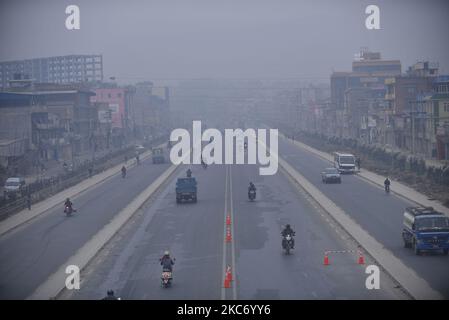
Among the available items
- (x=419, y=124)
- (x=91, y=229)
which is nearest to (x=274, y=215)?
(x=91, y=229)

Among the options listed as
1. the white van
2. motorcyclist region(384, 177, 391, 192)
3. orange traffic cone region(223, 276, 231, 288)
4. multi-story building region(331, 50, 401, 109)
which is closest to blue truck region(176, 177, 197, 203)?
motorcyclist region(384, 177, 391, 192)

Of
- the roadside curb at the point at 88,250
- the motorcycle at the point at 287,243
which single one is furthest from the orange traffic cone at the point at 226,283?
the motorcycle at the point at 287,243

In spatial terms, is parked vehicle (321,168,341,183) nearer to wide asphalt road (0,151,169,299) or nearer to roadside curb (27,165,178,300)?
roadside curb (27,165,178,300)

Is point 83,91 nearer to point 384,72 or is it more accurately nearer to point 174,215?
point 384,72

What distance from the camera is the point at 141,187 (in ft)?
217

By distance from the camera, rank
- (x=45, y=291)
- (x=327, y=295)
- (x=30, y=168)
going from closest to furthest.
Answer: (x=327, y=295) → (x=45, y=291) → (x=30, y=168)

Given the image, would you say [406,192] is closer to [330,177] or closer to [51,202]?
[330,177]

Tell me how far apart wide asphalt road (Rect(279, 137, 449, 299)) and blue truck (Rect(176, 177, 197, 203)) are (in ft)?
27.9

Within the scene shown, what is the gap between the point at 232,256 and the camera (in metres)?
32.2

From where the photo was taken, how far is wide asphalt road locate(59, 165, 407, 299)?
82.7 feet

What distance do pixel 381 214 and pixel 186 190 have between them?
13.4m

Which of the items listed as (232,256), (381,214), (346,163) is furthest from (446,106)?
(232,256)

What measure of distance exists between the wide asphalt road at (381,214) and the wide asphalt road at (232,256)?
4.67ft

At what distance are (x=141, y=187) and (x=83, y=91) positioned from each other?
225 feet
